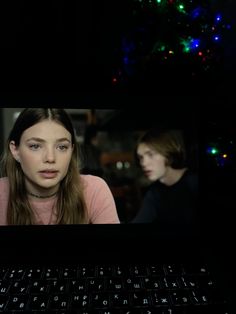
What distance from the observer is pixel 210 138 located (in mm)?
896

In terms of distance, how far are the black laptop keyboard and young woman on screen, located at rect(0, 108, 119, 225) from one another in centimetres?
15

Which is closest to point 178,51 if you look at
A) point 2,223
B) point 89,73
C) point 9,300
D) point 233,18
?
point 233,18

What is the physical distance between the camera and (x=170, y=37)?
98 cm

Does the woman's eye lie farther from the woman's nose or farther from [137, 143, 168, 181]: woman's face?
[137, 143, 168, 181]: woman's face

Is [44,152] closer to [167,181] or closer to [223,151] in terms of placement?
[167,181]

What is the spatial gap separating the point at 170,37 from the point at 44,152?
22.0 inches

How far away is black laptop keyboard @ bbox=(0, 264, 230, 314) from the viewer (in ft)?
1.65

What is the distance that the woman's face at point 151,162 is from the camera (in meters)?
0.74

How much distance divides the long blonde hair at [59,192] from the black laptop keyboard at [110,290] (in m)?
0.14

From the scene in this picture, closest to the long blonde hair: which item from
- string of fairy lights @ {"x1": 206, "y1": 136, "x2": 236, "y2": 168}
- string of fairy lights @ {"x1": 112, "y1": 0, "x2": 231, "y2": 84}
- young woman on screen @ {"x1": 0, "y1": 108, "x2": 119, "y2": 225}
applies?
young woman on screen @ {"x1": 0, "y1": 108, "x2": 119, "y2": 225}

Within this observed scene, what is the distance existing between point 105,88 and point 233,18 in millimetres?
448

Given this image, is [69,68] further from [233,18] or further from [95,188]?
[233,18]

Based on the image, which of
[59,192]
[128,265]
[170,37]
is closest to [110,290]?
[128,265]

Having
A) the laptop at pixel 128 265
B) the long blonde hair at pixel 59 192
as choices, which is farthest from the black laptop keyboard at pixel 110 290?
the long blonde hair at pixel 59 192
